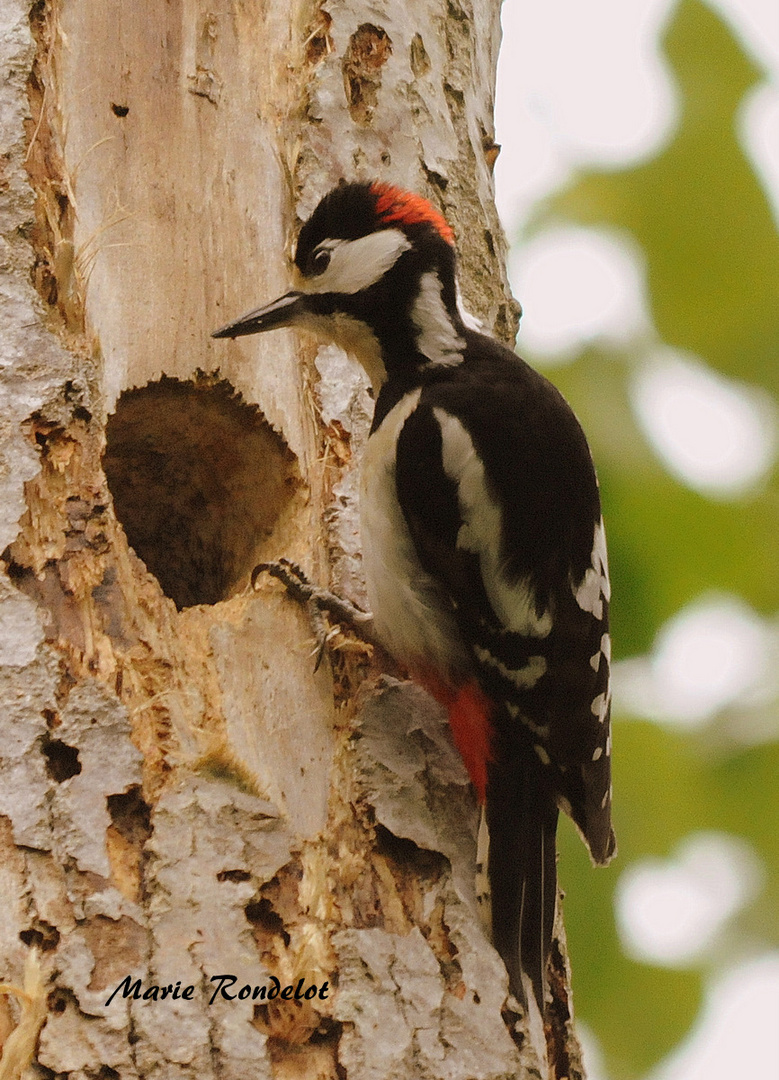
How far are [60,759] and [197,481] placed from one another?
105 centimetres

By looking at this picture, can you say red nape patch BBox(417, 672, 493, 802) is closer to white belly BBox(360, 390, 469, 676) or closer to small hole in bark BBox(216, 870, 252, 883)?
white belly BBox(360, 390, 469, 676)

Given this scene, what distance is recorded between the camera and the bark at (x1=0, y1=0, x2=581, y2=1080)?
1.65 m

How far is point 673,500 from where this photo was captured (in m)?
2.54

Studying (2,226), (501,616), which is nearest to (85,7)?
(2,226)

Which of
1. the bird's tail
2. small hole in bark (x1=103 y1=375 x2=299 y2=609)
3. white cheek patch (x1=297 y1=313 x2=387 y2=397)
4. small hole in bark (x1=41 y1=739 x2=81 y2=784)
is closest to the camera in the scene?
small hole in bark (x1=41 y1=739 x2=81 y2=784)

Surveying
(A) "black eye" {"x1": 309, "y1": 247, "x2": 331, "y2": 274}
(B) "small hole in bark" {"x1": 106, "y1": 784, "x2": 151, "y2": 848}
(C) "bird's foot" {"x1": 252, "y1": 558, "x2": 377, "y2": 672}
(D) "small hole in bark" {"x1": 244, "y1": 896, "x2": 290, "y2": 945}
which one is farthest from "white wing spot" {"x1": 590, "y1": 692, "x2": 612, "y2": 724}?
(A) "black eye" {"x1": 309, "y1": 247, "x2": 331, "y2": 274}

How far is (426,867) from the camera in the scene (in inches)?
76.2

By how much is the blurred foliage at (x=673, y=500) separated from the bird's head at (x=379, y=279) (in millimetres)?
417

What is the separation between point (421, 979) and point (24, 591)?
0.77 metres

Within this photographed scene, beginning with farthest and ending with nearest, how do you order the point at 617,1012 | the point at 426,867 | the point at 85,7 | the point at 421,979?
the point at 617,1012 < the point at 85,7 < the point at 426,867 < the point at 421,979

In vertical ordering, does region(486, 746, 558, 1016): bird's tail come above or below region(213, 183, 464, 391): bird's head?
below

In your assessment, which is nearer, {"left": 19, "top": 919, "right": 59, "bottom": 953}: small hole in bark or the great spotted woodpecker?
{"left": 19, "top": 919, "right": 59, "bottom": 953}: small hole in bark

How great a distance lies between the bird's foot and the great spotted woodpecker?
0.04 m

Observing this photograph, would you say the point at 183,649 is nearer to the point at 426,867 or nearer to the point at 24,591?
the point at 24,591
